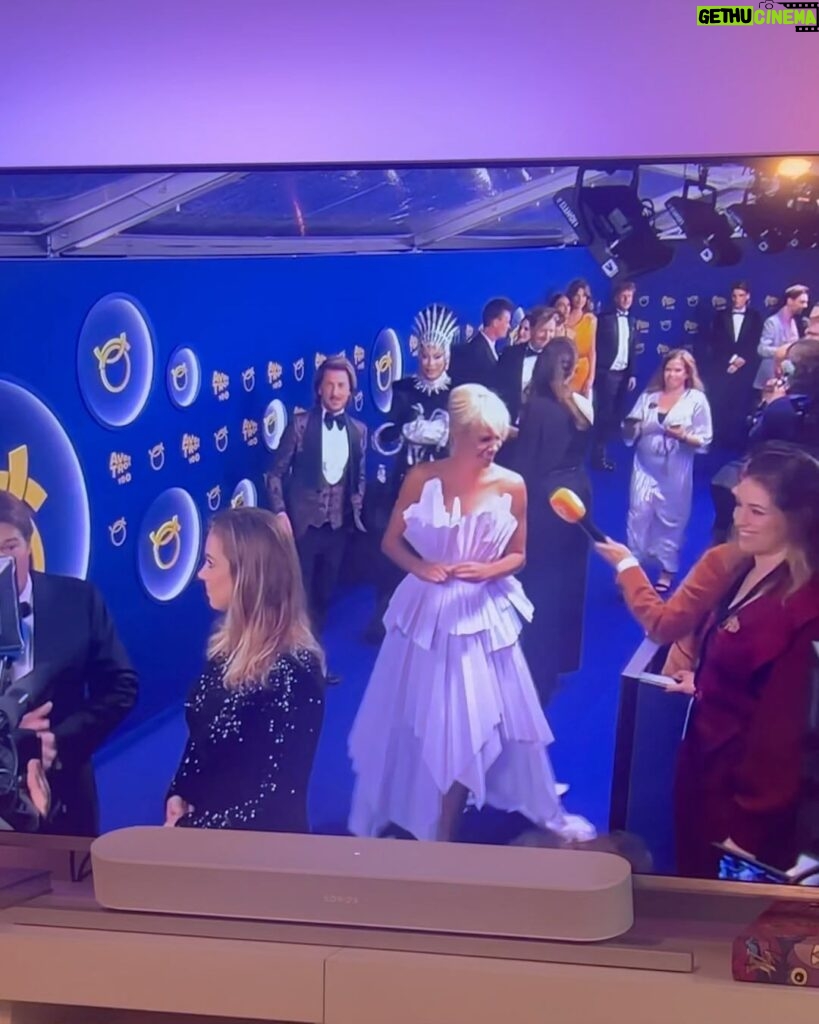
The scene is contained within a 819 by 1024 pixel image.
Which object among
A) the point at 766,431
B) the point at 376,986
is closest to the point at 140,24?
the point at 766,431

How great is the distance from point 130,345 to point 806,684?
130 centimetres

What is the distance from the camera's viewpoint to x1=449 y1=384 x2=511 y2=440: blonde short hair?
2.29 meters

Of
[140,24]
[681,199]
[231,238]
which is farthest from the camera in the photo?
[140,24]

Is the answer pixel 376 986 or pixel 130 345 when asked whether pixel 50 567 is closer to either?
pixel 130 345

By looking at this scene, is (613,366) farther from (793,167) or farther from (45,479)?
(45,479)

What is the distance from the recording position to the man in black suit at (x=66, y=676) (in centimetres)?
241

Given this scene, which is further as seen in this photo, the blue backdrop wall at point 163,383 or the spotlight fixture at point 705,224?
the blue backdrop wall at point 163,383

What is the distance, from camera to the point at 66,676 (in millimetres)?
2430

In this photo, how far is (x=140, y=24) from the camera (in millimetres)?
2740

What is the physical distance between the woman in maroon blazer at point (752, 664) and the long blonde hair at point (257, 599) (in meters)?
0.64

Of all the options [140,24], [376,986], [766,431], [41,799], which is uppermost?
[140,24]

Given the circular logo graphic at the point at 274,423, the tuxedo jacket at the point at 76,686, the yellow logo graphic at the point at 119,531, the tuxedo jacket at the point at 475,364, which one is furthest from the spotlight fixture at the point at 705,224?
the tuxedo jacket at the point at 76,686

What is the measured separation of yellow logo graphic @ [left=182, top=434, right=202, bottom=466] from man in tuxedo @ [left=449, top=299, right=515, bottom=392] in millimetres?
492

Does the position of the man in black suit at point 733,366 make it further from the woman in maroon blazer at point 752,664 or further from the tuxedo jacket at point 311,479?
the tuxedo jacket at point 311,479
